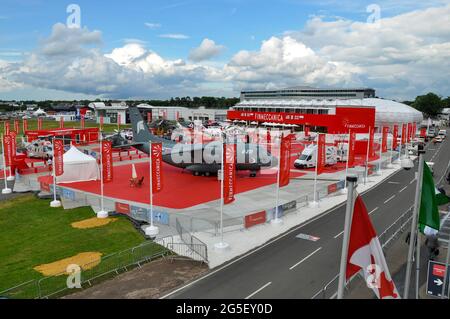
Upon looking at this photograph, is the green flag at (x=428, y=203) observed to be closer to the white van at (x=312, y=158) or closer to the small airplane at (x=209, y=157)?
the small airplane at (x=209, y=157)

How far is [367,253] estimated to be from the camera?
10086mm

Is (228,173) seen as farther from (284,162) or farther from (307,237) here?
(307,237)

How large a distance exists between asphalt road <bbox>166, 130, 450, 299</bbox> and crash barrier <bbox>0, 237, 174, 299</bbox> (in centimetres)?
388

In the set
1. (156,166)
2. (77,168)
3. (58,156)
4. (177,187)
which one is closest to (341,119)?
(177,187)

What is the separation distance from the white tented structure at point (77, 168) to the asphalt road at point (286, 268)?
79.3 ft

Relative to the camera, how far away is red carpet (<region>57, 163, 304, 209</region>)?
31344 millimetres

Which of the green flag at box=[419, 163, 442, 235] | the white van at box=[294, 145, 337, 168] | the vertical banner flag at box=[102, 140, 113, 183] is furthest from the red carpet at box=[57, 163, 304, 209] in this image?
the green flag at box=[419, 163, 442, 235]

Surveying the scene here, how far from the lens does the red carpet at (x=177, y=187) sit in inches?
1234

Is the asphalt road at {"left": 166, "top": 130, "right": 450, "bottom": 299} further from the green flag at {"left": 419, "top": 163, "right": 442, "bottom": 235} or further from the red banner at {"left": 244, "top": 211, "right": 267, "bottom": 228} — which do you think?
the green flag at {"left": 419, "top": 163, "right": 442, "bottom": 235}

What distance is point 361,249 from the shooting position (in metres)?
10.0

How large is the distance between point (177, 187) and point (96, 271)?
706 inches

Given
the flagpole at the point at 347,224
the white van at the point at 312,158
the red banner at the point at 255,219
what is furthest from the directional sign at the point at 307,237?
the white van at the point at 312,158
